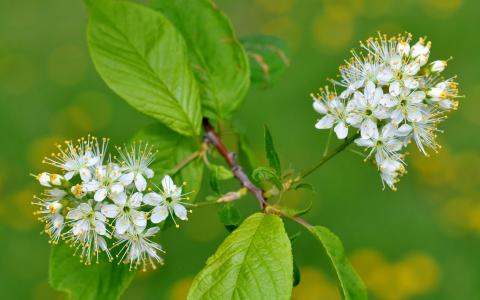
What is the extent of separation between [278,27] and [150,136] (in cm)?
384

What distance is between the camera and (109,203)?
1734 millimetres

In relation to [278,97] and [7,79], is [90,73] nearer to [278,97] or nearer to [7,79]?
[7,79]

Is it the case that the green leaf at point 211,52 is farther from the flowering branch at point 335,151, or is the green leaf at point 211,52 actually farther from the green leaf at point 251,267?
the green leaf at point 251,267

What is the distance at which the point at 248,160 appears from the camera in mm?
2078

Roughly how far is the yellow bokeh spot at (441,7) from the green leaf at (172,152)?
4.12 meters

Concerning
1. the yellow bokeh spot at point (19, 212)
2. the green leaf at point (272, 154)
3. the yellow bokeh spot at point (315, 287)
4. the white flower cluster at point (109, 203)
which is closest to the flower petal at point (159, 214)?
the white flower cluster at point (109, 203)

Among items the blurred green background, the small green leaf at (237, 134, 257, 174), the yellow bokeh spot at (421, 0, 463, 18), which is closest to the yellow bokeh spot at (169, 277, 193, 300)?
the blurred green background

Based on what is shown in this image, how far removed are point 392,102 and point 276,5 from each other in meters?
4.24

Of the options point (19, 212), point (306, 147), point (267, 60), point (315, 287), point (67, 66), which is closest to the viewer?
point (267, 60)

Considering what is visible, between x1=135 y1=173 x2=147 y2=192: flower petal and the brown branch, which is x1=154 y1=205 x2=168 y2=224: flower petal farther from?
the brown branch

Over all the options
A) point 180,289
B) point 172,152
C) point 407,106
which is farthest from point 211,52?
point 180,289

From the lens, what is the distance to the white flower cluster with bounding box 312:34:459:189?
168 centimetres

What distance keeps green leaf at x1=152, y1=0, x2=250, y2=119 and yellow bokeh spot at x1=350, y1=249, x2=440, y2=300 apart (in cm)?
265

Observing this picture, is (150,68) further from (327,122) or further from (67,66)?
(67,66)
